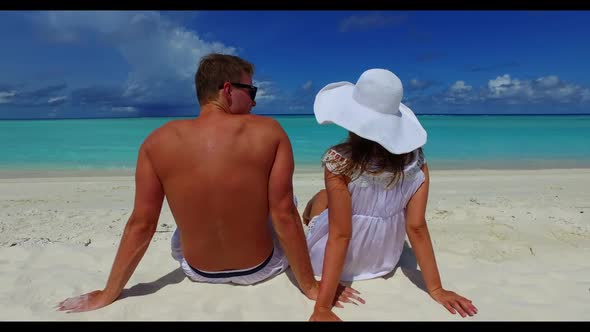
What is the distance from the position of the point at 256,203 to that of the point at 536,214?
3.52 metres

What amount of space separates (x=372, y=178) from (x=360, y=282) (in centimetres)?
75

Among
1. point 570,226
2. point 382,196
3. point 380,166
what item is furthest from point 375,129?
point 570,226

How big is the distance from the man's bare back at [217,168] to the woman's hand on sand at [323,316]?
58cm

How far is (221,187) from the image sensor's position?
218 cm

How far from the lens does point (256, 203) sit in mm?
2271

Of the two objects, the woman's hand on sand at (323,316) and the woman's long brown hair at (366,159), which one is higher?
the woman's long brown hair at (366,159)

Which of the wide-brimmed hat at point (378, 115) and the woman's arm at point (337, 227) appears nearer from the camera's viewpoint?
the wide-brimmed hat at point (378, 115)

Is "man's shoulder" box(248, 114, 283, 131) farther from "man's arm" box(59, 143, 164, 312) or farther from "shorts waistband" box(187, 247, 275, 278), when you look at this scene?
"shorts waistband" box(187, 247, 275, 278)

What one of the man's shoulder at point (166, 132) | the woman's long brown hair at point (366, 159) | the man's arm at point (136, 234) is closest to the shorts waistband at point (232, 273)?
the man's arm at point (136, 234)

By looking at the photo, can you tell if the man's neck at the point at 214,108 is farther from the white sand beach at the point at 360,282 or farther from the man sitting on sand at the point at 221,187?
the white sand beach at the point at 360,282

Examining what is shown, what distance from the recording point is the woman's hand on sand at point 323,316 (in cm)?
211

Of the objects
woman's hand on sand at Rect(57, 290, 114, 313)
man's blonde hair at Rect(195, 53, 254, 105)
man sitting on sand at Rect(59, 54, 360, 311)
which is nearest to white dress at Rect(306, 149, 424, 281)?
man sitting on sand at Rect(59, 54, 360, 311)

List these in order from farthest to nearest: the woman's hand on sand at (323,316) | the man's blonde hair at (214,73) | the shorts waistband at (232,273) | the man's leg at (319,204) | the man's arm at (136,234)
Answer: the man's leg at (319,204) < the shorts waistband at (232,273) < the man's blonde hair at (214,73) < the man's arm at (136,234) < the woman's hand on sand at (323,316)

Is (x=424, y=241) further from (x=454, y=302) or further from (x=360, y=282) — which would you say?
(x=360, y=282)
